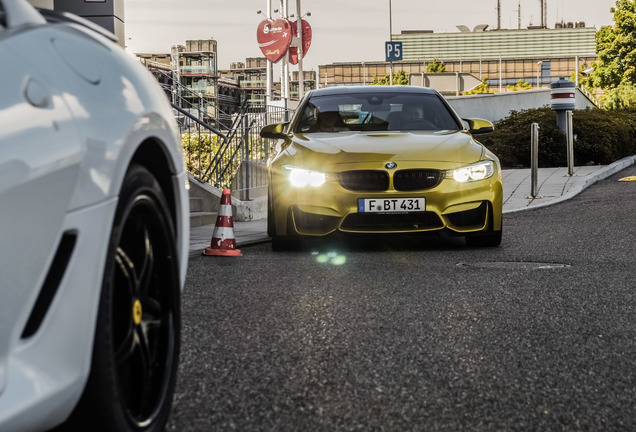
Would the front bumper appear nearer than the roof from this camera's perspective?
Yes

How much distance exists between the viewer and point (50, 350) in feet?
6.89

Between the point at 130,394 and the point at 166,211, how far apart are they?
56 centimetres

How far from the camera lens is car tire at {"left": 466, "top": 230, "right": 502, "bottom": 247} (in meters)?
8.92

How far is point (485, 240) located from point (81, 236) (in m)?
7.09

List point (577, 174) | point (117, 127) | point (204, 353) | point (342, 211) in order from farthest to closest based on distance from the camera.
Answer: point (577, 174)
point (342, 211)
point (204, 353)
point (117, 127)

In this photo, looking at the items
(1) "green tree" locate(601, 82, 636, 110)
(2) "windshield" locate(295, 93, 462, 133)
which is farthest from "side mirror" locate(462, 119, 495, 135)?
(1) "green tree" locate(601, 82, 636, 110)

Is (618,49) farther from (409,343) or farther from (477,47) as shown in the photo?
(477,47)

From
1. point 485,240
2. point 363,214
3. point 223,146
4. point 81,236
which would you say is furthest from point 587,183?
point 81,236

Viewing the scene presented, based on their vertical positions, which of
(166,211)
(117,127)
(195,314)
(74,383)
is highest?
(117,127)

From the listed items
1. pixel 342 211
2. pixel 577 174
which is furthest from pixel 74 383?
pixel 577 174

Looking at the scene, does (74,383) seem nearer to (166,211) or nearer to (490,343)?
(166,211)

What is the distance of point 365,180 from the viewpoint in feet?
27.7

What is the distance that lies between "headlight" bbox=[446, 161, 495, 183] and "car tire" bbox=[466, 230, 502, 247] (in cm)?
59

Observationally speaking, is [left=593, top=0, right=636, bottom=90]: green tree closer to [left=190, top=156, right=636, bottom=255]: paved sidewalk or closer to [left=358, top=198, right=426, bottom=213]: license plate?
[left=190, top=156, right=636, bottom=255]: paved sidewalk
